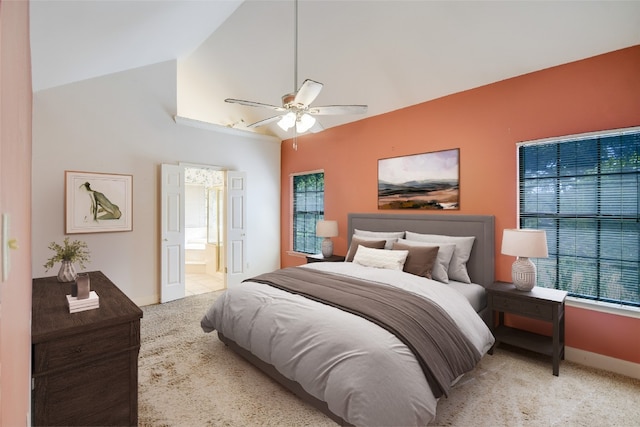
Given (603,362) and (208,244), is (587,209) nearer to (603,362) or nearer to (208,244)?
(603,362)

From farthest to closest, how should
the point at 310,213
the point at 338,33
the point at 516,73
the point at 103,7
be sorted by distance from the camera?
the point at 310,213, the point at 338,33, the point at 516,73, the point at 103,7

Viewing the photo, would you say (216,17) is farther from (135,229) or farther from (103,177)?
(135,229)

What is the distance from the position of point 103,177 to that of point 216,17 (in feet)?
8.14

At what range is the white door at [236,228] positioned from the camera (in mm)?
5264

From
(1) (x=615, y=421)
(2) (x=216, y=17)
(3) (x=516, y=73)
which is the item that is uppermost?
(2) (x=216, y=17)

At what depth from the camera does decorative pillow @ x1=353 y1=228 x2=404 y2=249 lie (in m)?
3.83

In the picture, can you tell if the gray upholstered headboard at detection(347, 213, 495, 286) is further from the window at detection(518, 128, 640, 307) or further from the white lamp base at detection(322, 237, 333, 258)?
the white lamp base at detection(322, 237, 333, 258)

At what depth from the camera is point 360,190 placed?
15.4ft

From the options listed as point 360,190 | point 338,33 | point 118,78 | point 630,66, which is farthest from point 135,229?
point 630,66

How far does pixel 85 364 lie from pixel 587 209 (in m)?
4.00

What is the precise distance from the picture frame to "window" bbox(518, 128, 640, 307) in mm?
4867

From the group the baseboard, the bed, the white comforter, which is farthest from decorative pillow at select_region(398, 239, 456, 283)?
the baseboard

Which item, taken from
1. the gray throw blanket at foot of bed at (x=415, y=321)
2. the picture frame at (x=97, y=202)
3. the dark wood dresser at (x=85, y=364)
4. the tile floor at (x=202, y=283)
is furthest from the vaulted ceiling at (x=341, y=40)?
the tile floor at (x=202, y=283)

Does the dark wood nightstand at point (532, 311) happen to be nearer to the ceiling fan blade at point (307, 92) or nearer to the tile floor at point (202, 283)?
the ceiling fan blade at point (307, 92)
